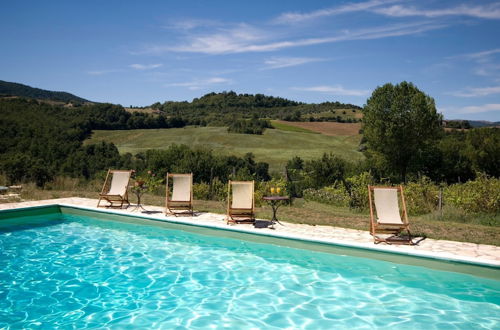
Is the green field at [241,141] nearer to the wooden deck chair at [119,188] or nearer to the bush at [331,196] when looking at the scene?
the bush at [331,196]

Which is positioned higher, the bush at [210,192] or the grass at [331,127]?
the grass at [331,127]

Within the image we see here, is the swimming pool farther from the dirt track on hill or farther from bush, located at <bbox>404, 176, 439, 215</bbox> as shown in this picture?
the dirt track on hill

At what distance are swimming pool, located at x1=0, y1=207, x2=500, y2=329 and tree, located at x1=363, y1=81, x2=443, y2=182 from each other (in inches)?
932

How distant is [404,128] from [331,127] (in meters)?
30.4

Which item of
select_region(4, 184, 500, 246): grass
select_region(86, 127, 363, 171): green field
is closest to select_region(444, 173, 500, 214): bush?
select_region(4, 184, 500, 246): grass

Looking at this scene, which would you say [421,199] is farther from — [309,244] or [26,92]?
[26,92]

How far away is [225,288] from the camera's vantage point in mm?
4949

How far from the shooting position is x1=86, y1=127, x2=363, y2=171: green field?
1769 inches

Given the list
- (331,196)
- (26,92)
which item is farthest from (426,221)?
(26,92)

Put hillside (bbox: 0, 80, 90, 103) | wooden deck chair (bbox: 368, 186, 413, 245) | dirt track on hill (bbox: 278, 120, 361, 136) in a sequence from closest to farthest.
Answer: wooden deck chair (bbox: 368, 186, 413, 245)
hillside (bbox: 0, 80, 90, 103)
dirt track on hill (bbox: 278, 120, 361, 136)

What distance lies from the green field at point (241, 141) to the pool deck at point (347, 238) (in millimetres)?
33445

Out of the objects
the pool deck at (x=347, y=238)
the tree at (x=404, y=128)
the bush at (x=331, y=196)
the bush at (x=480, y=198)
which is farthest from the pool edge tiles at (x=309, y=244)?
the tree at (x=404, y=128)

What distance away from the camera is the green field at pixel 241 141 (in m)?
44.9

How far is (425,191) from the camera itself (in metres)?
10.2
